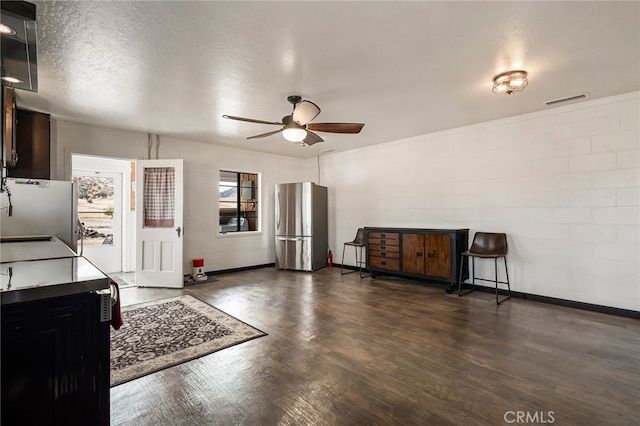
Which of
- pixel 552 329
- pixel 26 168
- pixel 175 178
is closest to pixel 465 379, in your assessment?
pixel 552 329

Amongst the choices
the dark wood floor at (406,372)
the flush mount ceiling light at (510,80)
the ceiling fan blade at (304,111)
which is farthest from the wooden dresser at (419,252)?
the ceiling fan blade at (304,111)

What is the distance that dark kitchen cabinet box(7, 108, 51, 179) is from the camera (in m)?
3.70

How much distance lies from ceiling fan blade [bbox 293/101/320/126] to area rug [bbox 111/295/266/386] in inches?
87.6

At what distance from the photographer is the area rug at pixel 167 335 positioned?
2.43 m

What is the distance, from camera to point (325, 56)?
2588 millimetres

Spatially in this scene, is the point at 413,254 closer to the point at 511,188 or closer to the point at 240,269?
the point at 511,188

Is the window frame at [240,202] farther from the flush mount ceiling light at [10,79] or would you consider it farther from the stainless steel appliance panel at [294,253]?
the flush mount ceiling light at [10,79]

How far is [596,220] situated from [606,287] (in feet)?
2.59

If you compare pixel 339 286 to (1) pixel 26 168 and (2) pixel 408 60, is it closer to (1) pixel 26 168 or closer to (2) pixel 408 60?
(2) pixel 408 60

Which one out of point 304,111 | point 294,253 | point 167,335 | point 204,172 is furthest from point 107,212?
point 304,111

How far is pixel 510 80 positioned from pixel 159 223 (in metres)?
5.11

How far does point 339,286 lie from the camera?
4.92m

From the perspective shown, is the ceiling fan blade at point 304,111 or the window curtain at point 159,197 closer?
the ceiling fan blade at point 304,111

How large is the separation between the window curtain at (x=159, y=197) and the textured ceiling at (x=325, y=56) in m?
1.07
